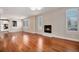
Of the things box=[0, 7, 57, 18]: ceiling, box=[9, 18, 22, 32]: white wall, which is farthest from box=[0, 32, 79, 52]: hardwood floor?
box=[0, 7, 57, 18]: ceiling

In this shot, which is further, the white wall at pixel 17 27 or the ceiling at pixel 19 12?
the white wall at pixel 17 27

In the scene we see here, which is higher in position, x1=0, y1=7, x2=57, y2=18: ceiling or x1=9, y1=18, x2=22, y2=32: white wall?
x1=0, y1=7, x2=57, y2=18: ceiling

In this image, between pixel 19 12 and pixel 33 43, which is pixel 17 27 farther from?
pixel 33 43

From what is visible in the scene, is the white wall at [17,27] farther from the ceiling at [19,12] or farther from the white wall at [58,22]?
the white wall at [58,22]

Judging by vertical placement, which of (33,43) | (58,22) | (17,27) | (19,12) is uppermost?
(19,12)

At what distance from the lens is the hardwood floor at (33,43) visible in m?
2.31

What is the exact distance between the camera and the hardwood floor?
91.0 inches

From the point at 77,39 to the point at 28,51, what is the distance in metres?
1.06

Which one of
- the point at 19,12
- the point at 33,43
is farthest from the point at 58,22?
the point at 19,12

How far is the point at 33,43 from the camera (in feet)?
7.92

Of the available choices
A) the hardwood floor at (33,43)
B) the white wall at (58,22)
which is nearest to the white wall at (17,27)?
the hardwood floor at (33,43)

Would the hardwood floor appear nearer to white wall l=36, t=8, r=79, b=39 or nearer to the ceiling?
white wall l=36, t=8, r=79, b=39

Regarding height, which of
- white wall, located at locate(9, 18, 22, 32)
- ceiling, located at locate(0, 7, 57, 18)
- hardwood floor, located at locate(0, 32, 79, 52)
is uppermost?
ceiling, located at locate(0, 7, 57, 18)
